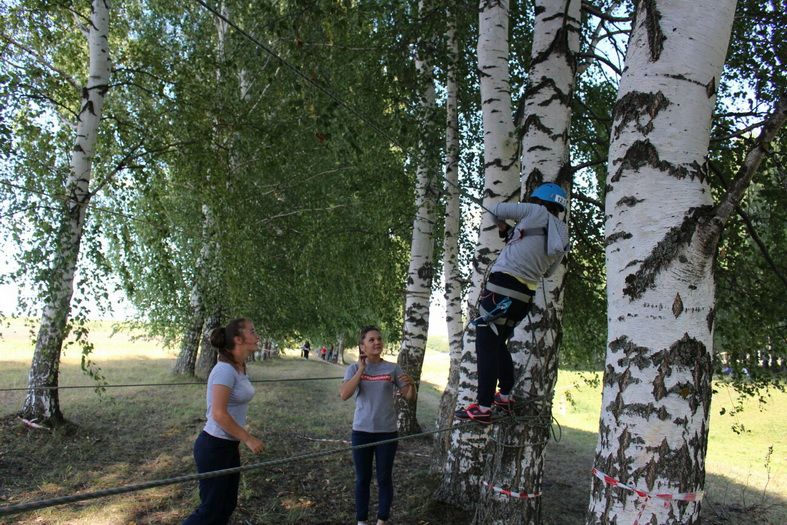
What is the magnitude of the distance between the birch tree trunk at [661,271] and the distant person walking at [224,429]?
87.5 inches

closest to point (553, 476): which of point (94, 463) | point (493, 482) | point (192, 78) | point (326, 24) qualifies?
point (493, 482)

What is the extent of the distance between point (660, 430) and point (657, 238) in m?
0.71

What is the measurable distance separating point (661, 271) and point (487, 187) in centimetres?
305

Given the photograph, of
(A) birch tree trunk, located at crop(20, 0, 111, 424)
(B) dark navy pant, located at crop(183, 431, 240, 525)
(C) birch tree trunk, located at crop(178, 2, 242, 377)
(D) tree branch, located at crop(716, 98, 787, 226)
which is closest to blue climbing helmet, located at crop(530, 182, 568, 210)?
(D) tree branch, located at crop(716, 98, 787, 226)

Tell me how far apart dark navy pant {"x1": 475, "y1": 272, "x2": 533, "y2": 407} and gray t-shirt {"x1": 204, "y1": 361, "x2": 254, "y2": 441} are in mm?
1563

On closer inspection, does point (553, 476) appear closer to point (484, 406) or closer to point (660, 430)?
point (484, 406)

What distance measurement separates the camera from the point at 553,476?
313 inches

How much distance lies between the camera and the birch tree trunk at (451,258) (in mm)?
7012

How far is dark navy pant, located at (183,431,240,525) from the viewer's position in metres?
3.51

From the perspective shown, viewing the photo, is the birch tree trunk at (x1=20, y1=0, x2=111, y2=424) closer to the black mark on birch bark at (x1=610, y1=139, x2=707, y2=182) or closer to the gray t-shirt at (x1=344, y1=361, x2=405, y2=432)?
the gray t-shirt at (x1=344, y1=361, x2=405, y2=432)

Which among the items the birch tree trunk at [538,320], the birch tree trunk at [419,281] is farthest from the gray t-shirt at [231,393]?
the birch tree trunk at [419,281]

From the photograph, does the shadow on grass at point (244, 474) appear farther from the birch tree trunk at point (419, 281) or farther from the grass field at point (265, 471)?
the birch tree trunk at point (419, 281)

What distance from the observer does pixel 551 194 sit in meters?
3.59

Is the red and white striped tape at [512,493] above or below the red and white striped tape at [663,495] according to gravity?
below
